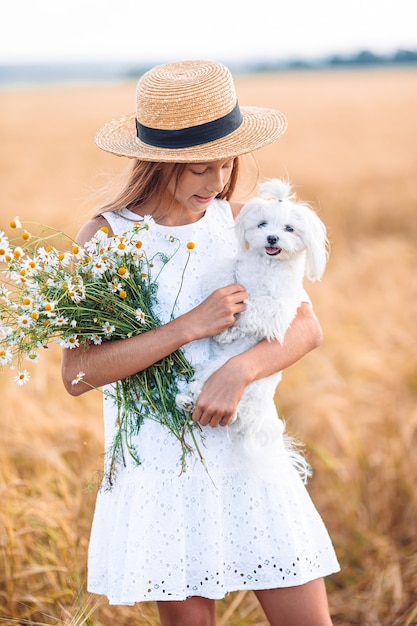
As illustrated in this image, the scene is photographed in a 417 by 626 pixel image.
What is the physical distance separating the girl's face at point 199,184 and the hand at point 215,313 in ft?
0.94

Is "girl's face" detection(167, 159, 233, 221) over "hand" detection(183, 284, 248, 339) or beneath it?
over

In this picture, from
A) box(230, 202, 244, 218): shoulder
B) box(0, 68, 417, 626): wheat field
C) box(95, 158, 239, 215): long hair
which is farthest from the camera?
box(0, 68, 417, 626): wheat field

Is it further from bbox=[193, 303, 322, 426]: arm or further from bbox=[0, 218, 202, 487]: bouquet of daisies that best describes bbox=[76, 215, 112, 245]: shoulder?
bbox=[193, 303, 322, 426]: arm

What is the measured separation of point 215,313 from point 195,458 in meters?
0.44

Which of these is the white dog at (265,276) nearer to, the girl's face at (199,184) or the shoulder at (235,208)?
the girl's face at (199,184)

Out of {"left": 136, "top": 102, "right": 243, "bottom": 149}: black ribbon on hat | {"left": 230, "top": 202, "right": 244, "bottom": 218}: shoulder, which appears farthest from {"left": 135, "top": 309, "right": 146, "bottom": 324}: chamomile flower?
{"left": 230, "top": 202, "right": 244, "bottom": 218}: shoulder

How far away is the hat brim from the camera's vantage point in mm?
2240

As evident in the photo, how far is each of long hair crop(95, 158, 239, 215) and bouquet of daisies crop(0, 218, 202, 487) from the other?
0.63 feet

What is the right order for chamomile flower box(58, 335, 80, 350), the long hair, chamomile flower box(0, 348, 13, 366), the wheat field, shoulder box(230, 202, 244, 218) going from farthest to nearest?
the wheat field, shoulder box(230, 202, 244, 218), the long hair, chamomile flower box(58, 335, 80, 350), chamomile flower box(0, 348, 13, 366)

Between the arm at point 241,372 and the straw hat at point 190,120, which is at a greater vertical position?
the straw hat at point 190,120

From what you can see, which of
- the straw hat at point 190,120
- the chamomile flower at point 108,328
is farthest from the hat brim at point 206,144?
the chamomile flower at point 108,328

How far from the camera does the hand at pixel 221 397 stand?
2.18 metres

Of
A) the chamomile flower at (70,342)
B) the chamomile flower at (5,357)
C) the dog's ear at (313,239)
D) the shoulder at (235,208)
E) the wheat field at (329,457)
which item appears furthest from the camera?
the wheat field at (329,457)

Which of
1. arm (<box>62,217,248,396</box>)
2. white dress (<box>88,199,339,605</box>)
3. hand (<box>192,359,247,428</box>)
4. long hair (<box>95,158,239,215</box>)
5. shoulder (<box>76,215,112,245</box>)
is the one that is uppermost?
long hair (<box>95,158,239,215</box>)
